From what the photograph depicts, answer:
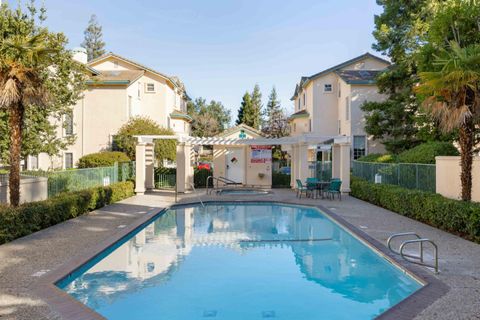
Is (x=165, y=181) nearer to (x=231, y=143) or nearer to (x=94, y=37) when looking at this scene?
(x=231, y=143)

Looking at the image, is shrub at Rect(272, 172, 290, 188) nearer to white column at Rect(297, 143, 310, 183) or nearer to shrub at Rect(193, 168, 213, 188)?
white column at Rect(297, 143, 310, 183)

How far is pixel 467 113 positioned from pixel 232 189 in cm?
1650

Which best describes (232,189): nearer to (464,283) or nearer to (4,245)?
(4,245)

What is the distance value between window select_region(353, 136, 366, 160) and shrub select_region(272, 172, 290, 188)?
548 centimetres

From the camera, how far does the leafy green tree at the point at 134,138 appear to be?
27484 millimetres

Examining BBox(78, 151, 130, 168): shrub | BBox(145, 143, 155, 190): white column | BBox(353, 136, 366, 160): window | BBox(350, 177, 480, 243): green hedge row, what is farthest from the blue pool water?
BBox(353, 136, 366, 160): window

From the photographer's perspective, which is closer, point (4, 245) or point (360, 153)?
point (4, 245)

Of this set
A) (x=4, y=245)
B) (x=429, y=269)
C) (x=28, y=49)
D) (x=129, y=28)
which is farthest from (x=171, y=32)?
(x=429, y=269)

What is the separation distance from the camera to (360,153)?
2928 centimetres

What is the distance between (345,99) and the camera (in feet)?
100

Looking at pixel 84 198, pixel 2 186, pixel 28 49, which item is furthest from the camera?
pixel 84 198

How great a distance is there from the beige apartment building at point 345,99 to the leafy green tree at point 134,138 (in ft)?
34.7

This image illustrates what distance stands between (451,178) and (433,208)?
1927 mm

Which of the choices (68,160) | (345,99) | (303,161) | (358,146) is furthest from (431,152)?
(68,160)
